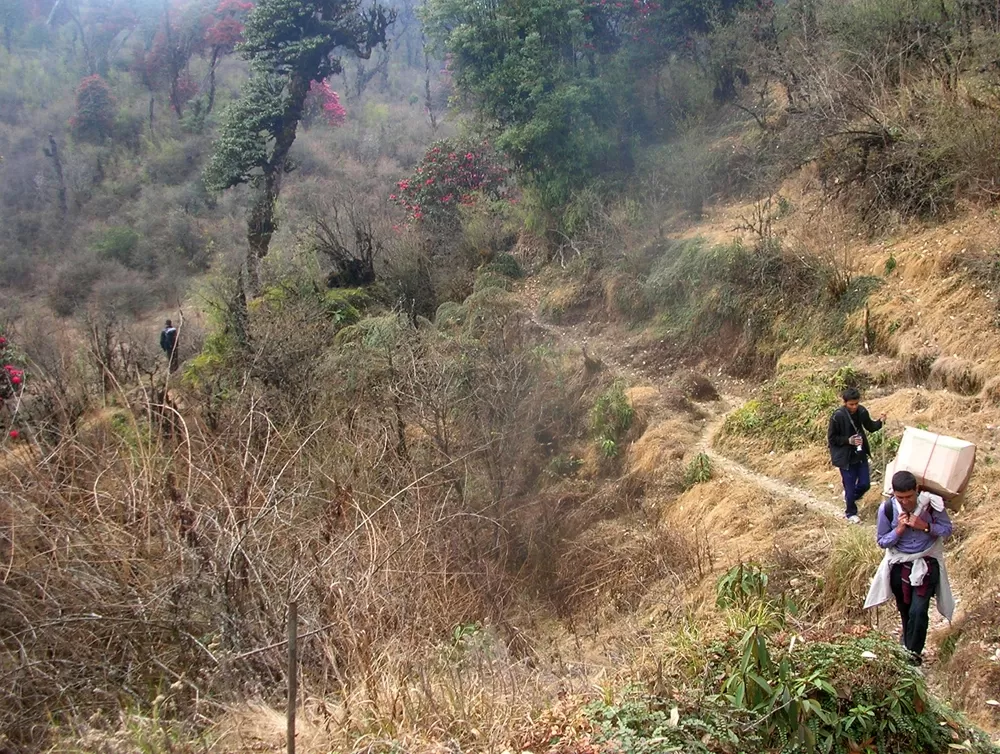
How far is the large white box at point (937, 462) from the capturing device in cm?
484

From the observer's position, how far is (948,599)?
4.80 meters

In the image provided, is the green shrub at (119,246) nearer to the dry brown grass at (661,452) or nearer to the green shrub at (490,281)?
the green shrub at (490,281)

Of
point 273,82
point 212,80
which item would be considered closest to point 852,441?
point 273,82

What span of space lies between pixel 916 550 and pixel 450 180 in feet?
58.2

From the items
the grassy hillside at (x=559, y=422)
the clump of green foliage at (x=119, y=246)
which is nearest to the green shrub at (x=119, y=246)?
the clump of green foliage at (x=119, y=246)

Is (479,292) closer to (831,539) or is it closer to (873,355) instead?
(873,355)

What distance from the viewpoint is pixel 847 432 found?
6.92 metres

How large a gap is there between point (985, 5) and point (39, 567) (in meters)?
14.8

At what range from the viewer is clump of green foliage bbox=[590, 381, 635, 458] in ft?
38.4

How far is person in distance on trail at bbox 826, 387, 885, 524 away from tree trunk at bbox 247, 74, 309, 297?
15.6m

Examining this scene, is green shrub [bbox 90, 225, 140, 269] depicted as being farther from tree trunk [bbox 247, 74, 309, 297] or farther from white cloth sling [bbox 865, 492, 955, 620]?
white cloth sling [bbox 865, 492, 955, 620]

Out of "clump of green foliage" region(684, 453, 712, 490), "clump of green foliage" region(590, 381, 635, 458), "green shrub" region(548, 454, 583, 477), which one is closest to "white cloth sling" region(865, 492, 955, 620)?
"clump of green foliage" region(684, 453, 712, 490)

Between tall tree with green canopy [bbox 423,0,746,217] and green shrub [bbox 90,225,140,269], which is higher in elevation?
tall tree with green canopy [bbox 423,0,746,217]

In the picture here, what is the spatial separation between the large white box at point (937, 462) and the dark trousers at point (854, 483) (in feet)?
6.59
